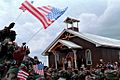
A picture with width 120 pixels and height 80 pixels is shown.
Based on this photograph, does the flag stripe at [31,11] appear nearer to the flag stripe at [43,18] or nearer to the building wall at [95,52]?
the flag stripe at [43,18]

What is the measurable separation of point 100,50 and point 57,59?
20.3 ft

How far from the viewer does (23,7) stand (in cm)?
1150

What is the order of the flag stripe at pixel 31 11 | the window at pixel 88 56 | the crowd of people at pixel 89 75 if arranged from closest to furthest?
the flag stripe at pixel 31 11 < the crowd of people at pixel 89 75 < the window at pixel 88 56

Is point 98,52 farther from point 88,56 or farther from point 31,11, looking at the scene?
point 31,11

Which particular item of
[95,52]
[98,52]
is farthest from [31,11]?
[95,52]

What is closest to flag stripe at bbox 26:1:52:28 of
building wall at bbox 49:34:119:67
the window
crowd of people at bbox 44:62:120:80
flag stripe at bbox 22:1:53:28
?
flag stripe at bbox 22:1:53:28

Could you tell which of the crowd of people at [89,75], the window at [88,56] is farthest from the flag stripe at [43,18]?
the window at [88,56]

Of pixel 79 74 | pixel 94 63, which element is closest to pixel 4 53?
pixel 79 74

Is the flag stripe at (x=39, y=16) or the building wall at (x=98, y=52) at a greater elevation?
the building wall at (x=98, y=52)

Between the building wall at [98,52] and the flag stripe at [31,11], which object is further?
the building wall at [98,52]

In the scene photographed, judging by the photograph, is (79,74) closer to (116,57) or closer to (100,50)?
(100,50)

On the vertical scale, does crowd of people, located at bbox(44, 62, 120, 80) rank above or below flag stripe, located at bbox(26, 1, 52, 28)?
below

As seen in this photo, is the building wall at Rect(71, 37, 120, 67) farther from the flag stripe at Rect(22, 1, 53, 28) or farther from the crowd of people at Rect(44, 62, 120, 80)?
the flag stripe at Rect(22, 1, 53, 28)

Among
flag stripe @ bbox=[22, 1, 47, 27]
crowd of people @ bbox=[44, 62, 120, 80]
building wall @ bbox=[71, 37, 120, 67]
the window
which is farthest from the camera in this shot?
the window
